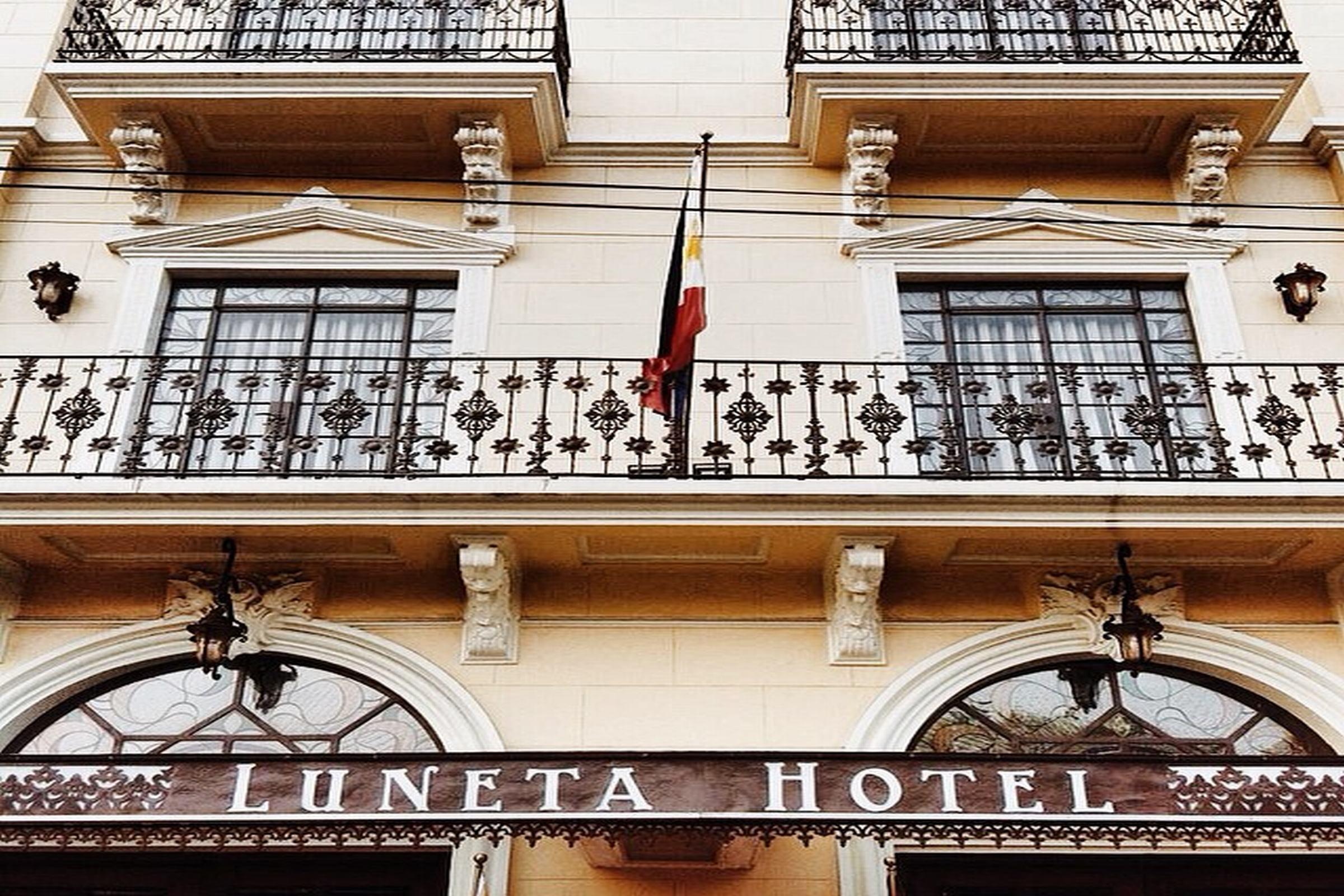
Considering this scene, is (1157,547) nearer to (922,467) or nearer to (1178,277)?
(922,467)

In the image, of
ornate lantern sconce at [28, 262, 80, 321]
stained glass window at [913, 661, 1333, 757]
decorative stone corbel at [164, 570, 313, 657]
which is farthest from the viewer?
ornate lantern sconce at [28, 262, 80, 321]

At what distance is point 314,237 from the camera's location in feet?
31.4

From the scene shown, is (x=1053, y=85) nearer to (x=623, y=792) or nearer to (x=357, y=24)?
(x=357, y=24)

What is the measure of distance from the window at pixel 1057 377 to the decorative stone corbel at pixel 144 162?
5.78 m

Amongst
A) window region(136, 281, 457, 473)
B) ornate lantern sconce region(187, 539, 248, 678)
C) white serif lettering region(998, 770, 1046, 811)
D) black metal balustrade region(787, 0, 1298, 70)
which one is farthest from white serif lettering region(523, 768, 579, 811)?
black metal balustrade region(787, 0, 1298, 70)

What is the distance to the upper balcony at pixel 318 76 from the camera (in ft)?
30.8

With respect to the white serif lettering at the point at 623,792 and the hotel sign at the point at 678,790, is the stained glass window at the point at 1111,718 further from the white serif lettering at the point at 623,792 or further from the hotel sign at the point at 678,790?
the white serif lettering at the point at 623,792

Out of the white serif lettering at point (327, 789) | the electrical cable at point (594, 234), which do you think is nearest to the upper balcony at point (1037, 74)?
the electrical cable at point (594, 234)

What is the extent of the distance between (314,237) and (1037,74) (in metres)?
5.66

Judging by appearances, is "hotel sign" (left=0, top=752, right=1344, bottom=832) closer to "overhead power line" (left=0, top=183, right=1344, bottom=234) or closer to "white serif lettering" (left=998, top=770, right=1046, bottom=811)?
"white serif lettering" (left=998, top=770, right=1046, bottom=811)

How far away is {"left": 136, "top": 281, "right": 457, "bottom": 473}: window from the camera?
27.0 ft

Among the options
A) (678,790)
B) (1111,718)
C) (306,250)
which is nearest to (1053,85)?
(1111,718)

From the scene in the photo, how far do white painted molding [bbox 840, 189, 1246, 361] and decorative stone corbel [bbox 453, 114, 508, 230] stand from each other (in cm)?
271

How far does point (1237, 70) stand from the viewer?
9336 mm
